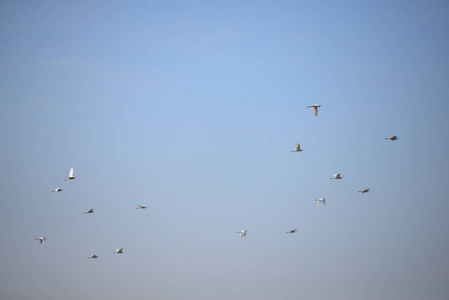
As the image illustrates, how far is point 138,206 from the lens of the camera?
117938 millimetres

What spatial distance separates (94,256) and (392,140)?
52.9 metres

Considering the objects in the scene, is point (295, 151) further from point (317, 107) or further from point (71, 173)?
point (71, 173)

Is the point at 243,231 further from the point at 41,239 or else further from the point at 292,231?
the point at 41,239

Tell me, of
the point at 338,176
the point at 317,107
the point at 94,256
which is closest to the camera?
the point at 317,107

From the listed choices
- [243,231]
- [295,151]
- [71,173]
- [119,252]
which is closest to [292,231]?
[243,231]

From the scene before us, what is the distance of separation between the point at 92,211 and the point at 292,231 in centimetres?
3259

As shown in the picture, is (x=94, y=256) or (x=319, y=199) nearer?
(x=319, y=199)

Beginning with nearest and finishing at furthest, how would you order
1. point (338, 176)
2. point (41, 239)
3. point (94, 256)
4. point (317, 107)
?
point (317, 107) < point (338, 176) < point (41, 239) < point (94, 256)

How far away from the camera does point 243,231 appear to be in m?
111

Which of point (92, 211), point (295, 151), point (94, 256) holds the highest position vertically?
point (295, 151)

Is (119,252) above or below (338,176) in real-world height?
below

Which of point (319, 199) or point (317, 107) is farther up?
point (317, 107)

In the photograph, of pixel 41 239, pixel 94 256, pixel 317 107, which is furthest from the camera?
pixel 94 256

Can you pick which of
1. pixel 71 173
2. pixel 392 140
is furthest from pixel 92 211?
pixel 392 140
